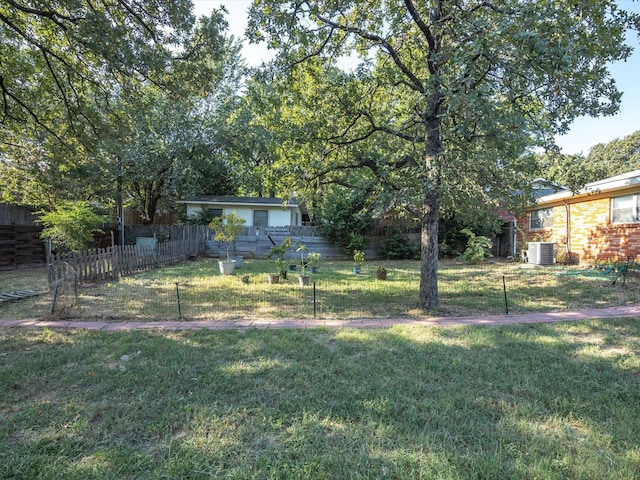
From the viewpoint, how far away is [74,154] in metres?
8.82

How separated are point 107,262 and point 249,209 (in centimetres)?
1000

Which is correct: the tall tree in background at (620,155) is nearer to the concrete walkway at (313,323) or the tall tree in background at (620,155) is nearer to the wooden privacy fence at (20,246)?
the concrete walkway at (313,323)

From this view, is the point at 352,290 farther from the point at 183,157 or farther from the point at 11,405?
the point at 183,157

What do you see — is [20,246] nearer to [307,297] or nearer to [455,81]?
[307,297]

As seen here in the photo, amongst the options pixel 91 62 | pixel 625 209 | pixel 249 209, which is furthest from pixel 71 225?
pixel 625 209

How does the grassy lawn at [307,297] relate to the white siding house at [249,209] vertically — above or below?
below

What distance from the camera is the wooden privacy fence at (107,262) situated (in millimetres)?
6925

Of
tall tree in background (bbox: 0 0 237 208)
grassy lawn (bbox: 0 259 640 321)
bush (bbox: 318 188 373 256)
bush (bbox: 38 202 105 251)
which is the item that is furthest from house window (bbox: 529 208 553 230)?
bush (bbox: 38 202 105 251)

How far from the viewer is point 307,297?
7043 mm

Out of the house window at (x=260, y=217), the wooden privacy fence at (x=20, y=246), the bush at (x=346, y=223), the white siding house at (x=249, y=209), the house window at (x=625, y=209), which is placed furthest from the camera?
the house window at (x=260, y=217)

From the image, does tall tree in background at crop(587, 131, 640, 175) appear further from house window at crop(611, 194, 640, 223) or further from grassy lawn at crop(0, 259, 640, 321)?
grassy lawn at crop(0, 259, 640, 321)

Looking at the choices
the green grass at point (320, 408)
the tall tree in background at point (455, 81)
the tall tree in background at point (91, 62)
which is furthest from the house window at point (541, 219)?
the tall tree in background at point (91, 62)

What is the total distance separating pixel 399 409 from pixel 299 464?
95 cm

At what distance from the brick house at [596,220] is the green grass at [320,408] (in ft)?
21.9
